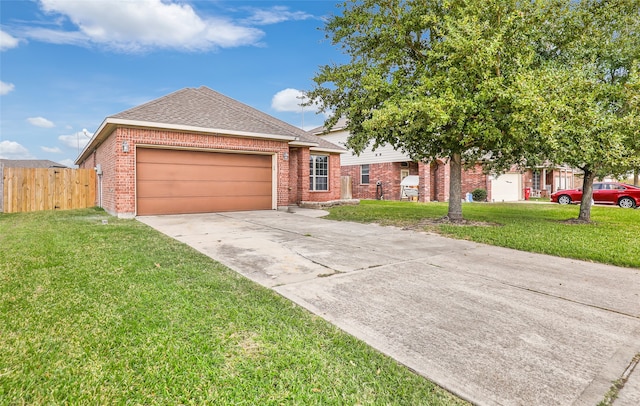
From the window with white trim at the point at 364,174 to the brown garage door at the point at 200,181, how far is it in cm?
1264

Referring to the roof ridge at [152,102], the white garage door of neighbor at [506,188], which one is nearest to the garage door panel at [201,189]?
Answer: the roof ridge at [152,102]

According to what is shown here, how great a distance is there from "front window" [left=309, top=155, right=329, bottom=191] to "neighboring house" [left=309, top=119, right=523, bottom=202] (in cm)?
460

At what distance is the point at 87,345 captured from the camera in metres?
2.48

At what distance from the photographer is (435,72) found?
28.6 ft

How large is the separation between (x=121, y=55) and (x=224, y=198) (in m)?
10.8

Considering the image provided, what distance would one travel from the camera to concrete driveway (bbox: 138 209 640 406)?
7.38 feet

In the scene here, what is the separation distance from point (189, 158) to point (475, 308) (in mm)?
10769

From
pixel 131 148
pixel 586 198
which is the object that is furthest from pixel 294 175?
pixel 586 198

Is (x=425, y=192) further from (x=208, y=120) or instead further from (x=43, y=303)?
(x=43, y=303)

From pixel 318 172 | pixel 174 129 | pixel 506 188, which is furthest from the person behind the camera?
pixel 506 188

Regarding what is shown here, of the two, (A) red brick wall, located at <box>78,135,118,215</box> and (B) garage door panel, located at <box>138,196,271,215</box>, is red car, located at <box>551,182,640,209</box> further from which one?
(A) red brick wall, located at <box>78,135,118,215</box>

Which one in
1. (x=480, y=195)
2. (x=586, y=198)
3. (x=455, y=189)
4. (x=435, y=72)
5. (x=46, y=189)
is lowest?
(x=586, y=198)

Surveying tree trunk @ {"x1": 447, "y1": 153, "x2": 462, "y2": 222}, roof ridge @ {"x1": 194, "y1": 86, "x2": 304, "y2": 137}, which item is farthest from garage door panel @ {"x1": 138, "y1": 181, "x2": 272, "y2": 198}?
tree trunk @ {"x1": 447, "y1": 153, "x2": 462, "y2": 222}

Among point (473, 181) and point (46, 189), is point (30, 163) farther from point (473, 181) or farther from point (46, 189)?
→ point (473, 181)
